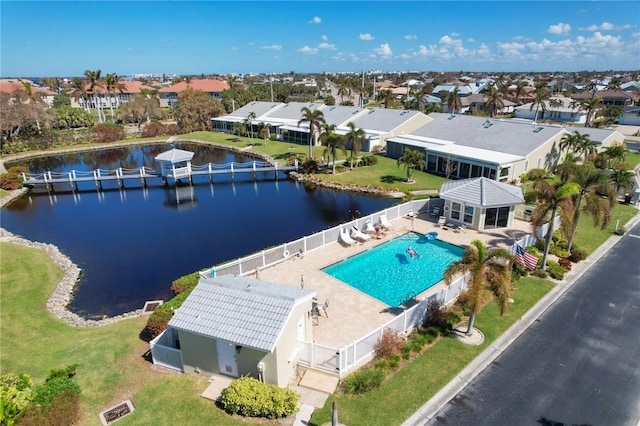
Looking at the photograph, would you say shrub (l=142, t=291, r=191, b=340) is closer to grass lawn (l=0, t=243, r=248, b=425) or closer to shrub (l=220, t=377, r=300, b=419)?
grass lawn (l=0, t=243, r=248, b=425)

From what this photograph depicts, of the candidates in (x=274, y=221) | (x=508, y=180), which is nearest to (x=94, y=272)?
(x=274, y=221)

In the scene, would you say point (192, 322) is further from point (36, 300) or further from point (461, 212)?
point (461, 212)

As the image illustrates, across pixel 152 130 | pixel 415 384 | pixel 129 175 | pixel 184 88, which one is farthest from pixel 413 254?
pixel 184 88

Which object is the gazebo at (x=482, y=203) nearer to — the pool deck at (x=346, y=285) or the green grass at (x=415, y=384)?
the pool deck at (x=346, y=285)

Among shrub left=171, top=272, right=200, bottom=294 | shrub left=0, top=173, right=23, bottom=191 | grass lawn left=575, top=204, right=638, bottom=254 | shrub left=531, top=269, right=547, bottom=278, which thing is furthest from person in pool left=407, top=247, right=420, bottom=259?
shrub left=0, top=173, right=23, bottom=191

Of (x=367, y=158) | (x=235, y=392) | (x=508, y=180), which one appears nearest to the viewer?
(x=235, y=392)

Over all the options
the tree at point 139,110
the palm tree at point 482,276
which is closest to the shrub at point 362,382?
the palm tree at point 482,276
